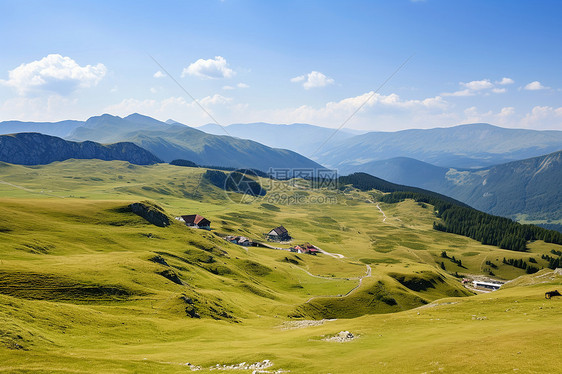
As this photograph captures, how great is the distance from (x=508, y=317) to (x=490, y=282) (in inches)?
6942

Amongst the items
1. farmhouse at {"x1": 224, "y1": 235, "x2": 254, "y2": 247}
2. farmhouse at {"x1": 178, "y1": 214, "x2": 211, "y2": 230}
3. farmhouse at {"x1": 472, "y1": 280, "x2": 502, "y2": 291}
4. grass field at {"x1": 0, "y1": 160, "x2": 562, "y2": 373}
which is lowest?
farmhouse at {"x1": 472, "y1": 280, "x2": 502, "y2": 291}

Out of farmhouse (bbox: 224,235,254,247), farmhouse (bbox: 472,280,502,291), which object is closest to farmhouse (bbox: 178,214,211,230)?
farmhouse (bbox: 224,235,254,247)

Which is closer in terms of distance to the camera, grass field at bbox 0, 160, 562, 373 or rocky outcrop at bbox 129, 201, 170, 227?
grass field at bbox 0, 160, 562, 373

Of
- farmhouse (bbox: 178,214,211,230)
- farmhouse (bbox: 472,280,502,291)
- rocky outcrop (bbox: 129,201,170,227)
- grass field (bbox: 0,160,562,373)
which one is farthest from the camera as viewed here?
farmhouse (bbox: 178,214,211,230)

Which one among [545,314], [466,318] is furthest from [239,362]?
[545,314]

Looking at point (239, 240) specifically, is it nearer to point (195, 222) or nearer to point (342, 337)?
point (195, 222)

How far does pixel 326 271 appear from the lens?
6176 inches

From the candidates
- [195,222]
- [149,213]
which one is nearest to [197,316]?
[149,213]

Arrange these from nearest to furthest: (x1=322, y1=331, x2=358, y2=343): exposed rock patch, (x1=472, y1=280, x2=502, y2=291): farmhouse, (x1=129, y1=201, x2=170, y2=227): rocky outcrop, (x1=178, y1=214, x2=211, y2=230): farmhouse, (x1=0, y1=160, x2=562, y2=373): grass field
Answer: (x1=0, y1=160, x2=562, y2=373): grass field < (x1=322, y1=331, x2=358, y2=343): exposed rock patch < (x1=129, y1=201, x2=170, y2=227): rocky outcrop < (x1=472, y1=280, x2=502, y2=291): farmhouse < (x1=178, y1=214, x2=211, y2=230): farmhouse

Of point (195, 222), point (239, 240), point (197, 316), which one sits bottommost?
point (239, 240)

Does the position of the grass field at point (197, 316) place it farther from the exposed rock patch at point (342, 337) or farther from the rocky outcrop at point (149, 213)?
the rocky outcrop at point (149, 213)

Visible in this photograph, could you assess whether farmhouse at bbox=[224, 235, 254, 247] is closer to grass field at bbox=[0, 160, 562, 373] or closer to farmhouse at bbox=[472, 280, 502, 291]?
grass field at bbox=[0, 160, 562, 373]

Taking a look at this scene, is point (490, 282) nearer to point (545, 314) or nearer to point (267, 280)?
point (267, 280)

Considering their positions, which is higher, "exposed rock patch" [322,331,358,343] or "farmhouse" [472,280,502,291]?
"exposed rock patch" [322,331,358,343]
